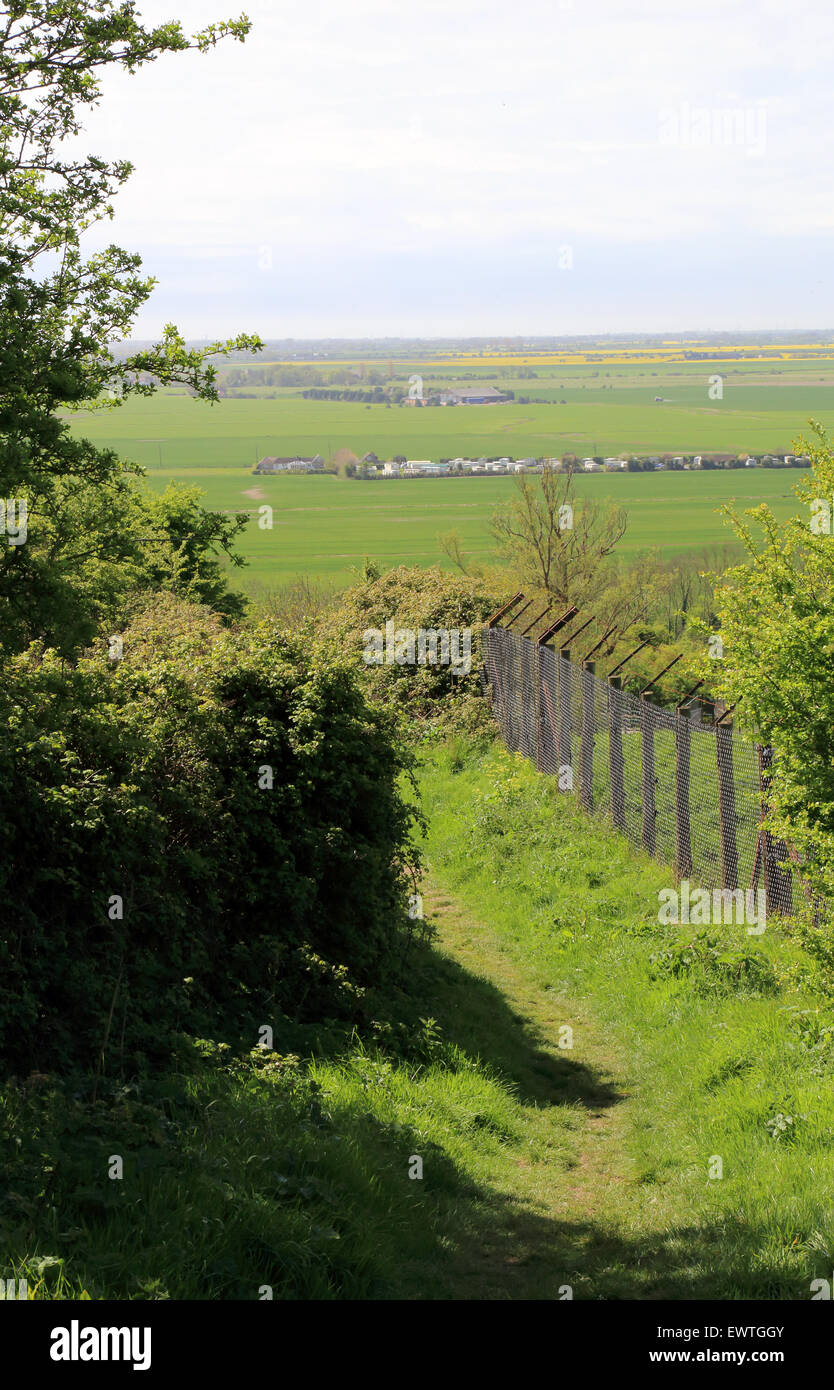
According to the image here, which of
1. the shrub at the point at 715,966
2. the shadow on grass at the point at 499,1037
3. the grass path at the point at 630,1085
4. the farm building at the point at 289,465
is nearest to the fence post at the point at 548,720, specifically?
the grass path at the point at 630,1085

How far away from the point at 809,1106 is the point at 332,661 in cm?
481

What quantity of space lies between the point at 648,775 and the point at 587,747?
2.26 meters

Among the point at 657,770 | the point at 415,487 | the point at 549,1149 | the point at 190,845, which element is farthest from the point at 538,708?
the point at 415,487

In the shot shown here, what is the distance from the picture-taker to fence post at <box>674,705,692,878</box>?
1204 cm

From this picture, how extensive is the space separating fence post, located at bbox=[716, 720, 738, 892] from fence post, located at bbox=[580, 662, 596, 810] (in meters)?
3.78

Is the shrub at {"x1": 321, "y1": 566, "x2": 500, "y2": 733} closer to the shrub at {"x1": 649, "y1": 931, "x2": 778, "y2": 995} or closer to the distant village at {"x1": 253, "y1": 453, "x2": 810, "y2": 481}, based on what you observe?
the shrub at {"x1": 649, "y1": 931, "x2": 778, "y2": 995}

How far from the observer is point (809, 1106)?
6875 mm

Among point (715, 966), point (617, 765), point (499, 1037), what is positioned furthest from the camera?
point (617, 765)

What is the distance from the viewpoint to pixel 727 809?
36.6 feet

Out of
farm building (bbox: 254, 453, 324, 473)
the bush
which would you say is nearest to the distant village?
farm building (bbox: 254, 453, 324, 473)

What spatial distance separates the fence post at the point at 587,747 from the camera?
1502cm

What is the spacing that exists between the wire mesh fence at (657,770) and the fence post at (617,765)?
0.01m

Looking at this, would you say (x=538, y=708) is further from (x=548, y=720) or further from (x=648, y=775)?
(x=648, y=775)


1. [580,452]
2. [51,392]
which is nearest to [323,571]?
[580,452]
